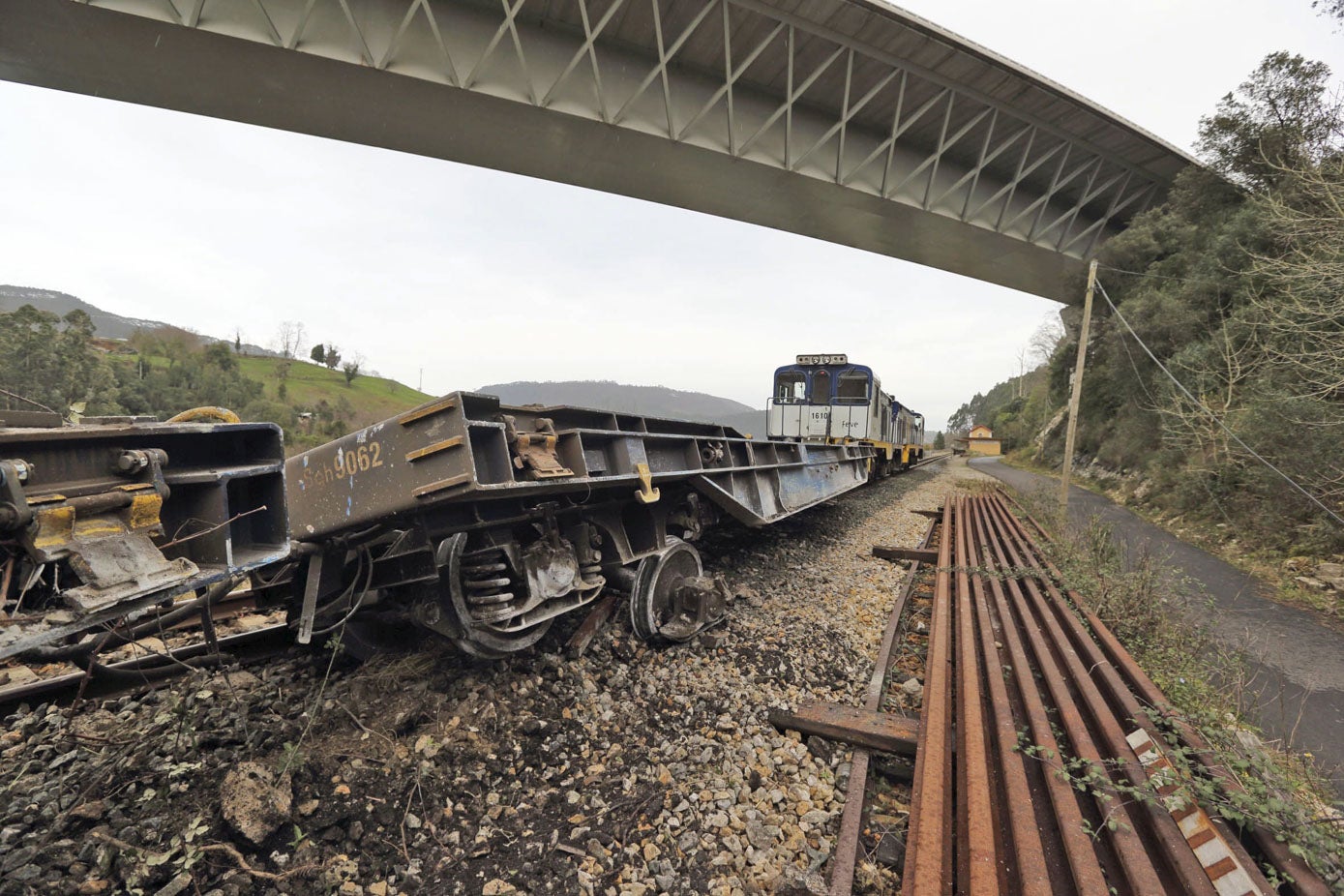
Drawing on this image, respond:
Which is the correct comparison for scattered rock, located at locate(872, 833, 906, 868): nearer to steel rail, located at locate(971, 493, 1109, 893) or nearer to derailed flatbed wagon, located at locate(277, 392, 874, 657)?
steel rail, located at locate(971, 493, 1109, 893)

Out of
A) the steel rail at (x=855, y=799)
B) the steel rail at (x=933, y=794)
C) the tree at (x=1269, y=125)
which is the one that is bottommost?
the steel rail at (x=855, y=799)

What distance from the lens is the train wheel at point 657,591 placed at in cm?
360

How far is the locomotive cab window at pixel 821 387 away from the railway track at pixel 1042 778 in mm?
10030

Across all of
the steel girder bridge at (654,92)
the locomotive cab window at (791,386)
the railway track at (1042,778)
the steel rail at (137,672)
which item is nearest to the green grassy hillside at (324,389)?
the steel girder bridge at (654,92)

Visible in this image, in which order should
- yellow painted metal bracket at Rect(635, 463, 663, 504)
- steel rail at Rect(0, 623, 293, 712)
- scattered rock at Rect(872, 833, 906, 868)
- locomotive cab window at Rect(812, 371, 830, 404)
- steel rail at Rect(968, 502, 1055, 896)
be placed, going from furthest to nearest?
locomotive cab window at Rect(812, 371, 830, 404) → yellow painted metal bracket at Rect(635, 463, 663, 504) → steel rail at Rect(0, 623, 293, 712) → scattered rock at Rect(872, 833, 906, 868) → steel rail at Rect(968, 502, 1055, 896)

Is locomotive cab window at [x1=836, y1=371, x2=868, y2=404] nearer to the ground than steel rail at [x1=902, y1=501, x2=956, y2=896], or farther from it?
farther from it

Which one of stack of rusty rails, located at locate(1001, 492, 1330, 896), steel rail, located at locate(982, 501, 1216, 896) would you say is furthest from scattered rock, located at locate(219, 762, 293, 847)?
stack of rusty rails, located at locate(1001, 492, 1330, 896)

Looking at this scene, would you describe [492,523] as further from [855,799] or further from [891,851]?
[891,851]

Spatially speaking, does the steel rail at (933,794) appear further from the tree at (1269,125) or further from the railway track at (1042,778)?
the tree at (1269,125)

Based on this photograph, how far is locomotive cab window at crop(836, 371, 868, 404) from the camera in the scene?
13.4m

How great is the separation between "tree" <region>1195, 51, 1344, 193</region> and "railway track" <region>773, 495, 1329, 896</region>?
1739cm

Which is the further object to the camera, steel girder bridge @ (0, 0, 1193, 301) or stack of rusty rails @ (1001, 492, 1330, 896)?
steel girder bridge @ (0, 0, 1193, 301)

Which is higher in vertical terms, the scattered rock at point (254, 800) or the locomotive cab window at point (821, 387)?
the locomotive cab window at point (821, 387)

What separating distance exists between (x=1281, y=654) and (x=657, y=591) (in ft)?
19.0
